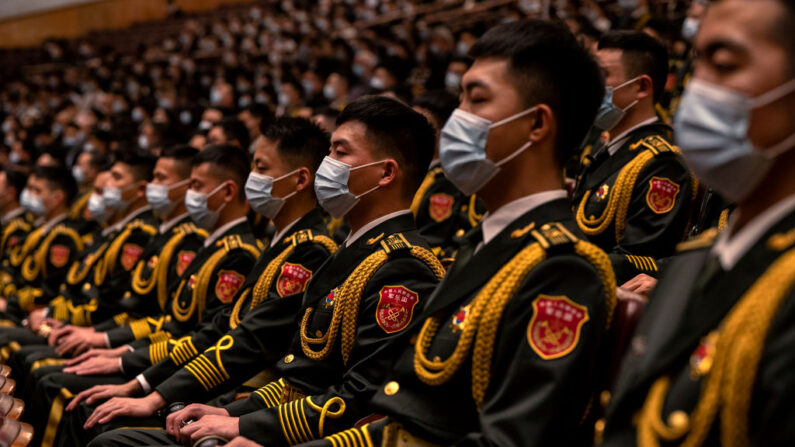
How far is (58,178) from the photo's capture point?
14.7 ft

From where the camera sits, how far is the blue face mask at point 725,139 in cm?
92

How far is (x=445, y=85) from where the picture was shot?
5215 mm

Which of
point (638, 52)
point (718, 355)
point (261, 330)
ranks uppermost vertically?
point (718, 355)

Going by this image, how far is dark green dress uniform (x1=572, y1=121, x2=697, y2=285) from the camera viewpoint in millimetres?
→ 2141

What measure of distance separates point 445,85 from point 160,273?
287cm

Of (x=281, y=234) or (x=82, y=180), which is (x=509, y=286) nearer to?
(x=281, y=234)

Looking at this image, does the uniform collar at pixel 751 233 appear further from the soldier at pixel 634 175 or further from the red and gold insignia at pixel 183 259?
the red and gold insignia at pixel 183 259

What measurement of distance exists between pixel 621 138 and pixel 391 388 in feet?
4.53

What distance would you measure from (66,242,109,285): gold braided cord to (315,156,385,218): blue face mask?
6.50 feet

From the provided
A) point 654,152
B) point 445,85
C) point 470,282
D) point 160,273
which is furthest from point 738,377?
point 445,85

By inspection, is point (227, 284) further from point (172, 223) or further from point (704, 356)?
point (704, 356)

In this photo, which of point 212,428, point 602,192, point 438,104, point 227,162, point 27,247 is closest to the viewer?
point 212,428

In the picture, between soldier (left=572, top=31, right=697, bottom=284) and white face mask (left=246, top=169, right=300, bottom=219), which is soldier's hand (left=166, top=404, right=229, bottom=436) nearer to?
white face mask (left=246, top=169, right=300, bottom=219)

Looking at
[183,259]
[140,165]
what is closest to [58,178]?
[140,165]
